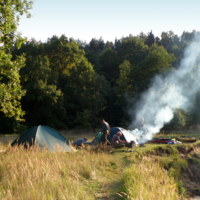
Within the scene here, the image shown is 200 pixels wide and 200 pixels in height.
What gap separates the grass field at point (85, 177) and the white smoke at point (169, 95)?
16.5m

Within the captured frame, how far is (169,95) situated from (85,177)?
22.4 m

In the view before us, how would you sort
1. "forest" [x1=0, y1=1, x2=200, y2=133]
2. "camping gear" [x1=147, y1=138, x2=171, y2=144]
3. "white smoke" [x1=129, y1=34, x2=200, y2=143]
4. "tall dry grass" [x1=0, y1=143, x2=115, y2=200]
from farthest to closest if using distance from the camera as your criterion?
"forest" [x1=0, y1=1, x2=200, y2=133] < "white smoke" [x1=129, y1=34, x2=200, y2=143] < "camping gear" [x1=147, y1=138, x2=171, y2=144] < "tall dry grass" [x1=0, y1=143, x2=115, y2=200]

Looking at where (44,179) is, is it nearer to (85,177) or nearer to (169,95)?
(85,177)

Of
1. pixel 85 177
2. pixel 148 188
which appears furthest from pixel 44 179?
pixel 148 188

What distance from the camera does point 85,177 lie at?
657cm

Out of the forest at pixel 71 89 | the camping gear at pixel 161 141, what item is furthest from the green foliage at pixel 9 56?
the forest at pixel 71 89

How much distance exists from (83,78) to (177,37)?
54022 millimetres

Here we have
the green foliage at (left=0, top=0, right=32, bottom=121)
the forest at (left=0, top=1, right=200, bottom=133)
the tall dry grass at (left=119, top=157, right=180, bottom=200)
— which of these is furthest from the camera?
the forest at (left=0, top=1, right=200, bottom=133)

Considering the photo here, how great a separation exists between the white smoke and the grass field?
16.5 m

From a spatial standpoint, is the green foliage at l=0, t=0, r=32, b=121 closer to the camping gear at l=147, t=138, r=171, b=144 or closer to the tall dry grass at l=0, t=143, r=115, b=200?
the tall dry grass at l=0, t=143, r=115, b=200

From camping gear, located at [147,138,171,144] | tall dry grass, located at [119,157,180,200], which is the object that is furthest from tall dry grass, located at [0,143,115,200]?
camping gear, located at [147,138,171,144]

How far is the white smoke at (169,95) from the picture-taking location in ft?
88.4

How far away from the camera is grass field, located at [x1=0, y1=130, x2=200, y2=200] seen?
4.54m

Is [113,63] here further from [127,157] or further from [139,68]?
[127,157]
